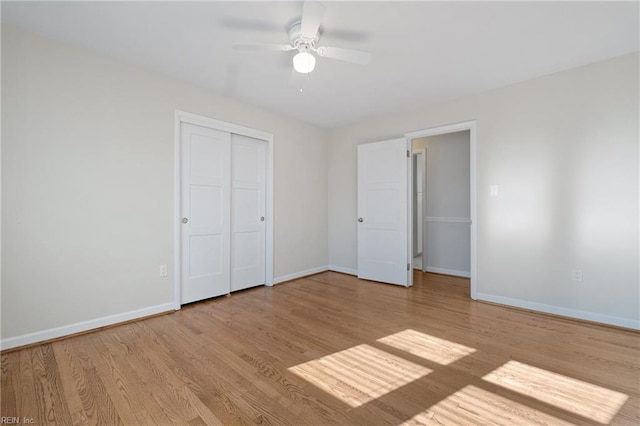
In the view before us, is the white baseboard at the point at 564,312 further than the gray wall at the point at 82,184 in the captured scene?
Yes

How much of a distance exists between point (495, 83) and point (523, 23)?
110 cm

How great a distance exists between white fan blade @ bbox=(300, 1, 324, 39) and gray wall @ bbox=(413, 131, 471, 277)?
3.60m

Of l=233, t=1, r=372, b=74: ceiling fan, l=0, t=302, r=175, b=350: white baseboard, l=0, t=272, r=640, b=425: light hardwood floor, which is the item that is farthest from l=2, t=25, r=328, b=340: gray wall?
l=233, t=1, r=372, b=74: ceiling fan

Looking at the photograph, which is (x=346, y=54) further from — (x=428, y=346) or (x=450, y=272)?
(x=450, y=272)

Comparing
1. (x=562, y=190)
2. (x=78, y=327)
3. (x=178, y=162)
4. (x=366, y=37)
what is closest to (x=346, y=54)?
(x=366, y=37)

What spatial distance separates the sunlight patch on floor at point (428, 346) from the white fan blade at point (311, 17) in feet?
8.15

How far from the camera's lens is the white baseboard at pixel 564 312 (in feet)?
8.45

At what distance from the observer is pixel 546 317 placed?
113 inches

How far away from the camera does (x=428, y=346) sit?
7.43ft

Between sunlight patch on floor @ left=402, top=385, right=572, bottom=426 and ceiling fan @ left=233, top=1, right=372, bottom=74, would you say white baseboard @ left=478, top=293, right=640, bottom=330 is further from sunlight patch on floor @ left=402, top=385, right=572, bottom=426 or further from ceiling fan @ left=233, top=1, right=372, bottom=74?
ceiling fan @ left=233, top=1, right=372, bottom=74

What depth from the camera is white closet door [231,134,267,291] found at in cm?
375

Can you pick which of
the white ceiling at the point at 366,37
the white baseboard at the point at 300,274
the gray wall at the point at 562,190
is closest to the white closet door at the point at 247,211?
the white baseboard at the point at 300,274

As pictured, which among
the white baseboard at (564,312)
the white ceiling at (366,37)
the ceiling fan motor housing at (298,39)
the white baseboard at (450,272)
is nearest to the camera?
the white ceiling at (366,37)

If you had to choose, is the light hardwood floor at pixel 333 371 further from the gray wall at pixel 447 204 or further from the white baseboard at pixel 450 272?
the gray wall at pixel 447 204
